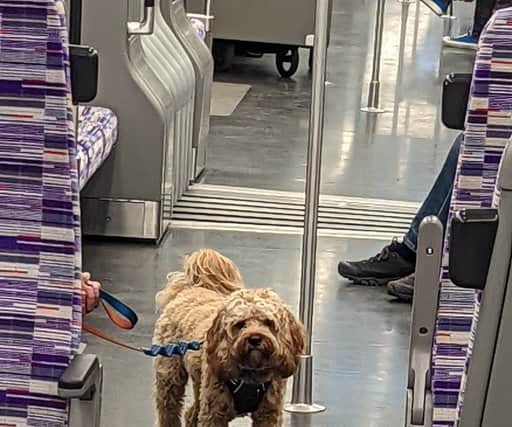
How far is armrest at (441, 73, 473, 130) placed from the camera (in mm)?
2188

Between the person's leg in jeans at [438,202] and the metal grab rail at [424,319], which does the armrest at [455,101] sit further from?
Result: the person's leg in jeans at [438,202]

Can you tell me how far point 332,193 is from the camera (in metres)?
6.25

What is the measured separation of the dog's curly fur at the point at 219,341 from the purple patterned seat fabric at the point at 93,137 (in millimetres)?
1131

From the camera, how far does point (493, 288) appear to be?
147 centimetres

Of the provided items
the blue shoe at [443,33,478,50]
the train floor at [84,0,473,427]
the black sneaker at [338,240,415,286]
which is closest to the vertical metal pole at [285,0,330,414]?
the train floor at [84,0,473,427]

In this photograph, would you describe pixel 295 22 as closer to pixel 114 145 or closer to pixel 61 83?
pixel 114 145

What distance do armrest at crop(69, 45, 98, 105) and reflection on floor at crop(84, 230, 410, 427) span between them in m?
1.71

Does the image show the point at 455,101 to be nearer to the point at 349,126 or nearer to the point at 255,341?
the point at 255,341

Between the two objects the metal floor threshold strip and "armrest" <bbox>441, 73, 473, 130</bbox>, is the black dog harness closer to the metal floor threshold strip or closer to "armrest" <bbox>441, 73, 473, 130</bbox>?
"armrest" <bbox>441, 73, 473, 130</bbox>

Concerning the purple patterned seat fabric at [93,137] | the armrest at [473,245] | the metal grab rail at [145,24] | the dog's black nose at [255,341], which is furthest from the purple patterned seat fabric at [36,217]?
the metal grab rail at [145,24]

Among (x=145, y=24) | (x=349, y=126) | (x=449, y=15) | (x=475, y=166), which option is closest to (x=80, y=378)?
(x=475, y=166)

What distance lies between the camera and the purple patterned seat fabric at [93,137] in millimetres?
4578

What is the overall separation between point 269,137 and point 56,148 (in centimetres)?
563

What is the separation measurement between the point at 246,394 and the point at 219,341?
0.69 feet
